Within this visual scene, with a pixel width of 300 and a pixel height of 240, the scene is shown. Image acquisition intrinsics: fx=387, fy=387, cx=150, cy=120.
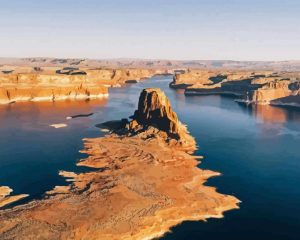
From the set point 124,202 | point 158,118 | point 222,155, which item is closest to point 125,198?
point 124,202

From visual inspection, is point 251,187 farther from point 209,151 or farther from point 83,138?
point 83,138

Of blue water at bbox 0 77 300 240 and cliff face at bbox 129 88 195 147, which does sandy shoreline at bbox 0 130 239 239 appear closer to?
blue water at bbox 0 77 300 240

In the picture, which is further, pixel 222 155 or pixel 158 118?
pixel 158 118

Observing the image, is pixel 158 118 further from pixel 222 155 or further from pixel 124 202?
pixel 124 202

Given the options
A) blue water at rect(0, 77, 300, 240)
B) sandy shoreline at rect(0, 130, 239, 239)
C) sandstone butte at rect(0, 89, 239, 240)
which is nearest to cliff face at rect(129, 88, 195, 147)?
sandstone butte at rect(0, 89, 239, 240)

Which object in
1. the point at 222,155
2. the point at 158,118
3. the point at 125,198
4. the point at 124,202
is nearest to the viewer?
the point at 124,202

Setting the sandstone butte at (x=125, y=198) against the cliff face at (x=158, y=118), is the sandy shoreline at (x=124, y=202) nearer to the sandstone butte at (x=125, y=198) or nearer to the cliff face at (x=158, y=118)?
the sandstone butte at (x=125, y=198)
